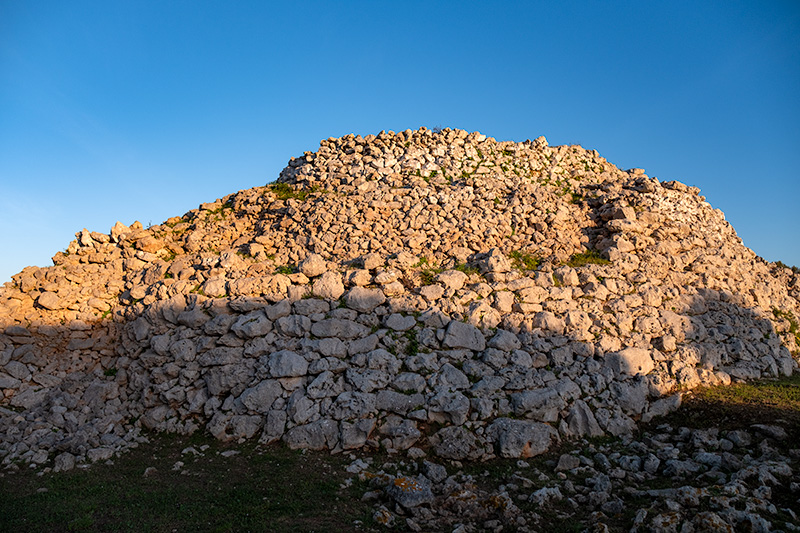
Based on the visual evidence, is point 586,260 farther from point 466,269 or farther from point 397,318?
point 397,318

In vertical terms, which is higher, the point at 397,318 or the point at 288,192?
the point at 288,192

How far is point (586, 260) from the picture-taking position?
1229cm

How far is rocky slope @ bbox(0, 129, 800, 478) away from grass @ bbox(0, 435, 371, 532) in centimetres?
58

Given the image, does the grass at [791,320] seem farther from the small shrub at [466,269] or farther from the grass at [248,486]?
the small shrub at [466,269]

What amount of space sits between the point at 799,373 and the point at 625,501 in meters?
8.74

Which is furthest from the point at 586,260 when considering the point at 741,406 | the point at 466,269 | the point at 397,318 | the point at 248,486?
the point at 248,486

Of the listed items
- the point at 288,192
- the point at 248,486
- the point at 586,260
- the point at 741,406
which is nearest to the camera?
the point at 248,486

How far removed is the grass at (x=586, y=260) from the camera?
12.2 m

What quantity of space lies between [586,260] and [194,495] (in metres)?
10.2

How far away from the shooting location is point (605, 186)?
1482cm

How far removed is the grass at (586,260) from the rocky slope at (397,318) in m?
0.08

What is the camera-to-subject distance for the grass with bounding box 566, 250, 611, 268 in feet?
39.9

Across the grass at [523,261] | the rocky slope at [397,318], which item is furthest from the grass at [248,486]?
the grass at [523,261]

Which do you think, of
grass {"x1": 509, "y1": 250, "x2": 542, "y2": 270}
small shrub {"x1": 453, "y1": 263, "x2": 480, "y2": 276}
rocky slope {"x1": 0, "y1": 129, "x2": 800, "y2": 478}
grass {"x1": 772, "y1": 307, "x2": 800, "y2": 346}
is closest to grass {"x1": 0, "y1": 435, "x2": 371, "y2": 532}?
rocky slope {"x1": 0, "y1": 129, "x2": 800, "y2": 478}
